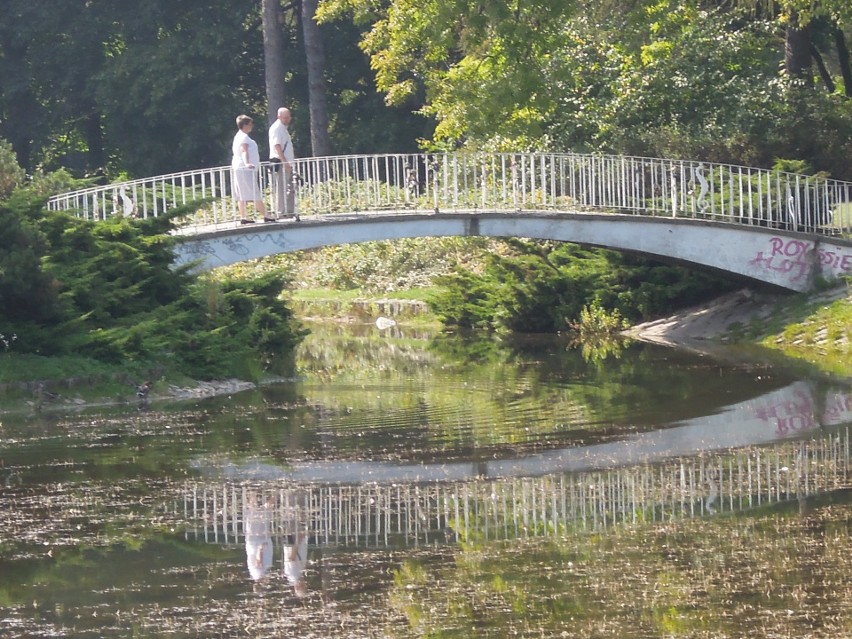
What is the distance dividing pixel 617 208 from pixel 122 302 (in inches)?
357

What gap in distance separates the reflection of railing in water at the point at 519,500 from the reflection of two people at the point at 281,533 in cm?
3

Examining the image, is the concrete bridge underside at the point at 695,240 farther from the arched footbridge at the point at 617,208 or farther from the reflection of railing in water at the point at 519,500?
the reflection of railing in water at the point at 519,500

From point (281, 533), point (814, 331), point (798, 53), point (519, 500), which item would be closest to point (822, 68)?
point (798, 53)

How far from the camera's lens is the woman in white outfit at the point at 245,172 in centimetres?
2208

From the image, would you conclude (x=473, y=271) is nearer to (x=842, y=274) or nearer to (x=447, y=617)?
(x=842, y=274)

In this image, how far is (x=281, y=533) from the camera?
10.4m

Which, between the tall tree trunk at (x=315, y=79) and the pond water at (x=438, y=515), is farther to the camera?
the tall tree trunk at (x=315, y=79)

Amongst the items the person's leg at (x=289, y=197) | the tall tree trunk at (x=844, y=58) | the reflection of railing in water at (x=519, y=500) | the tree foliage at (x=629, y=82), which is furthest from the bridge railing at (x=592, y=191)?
the reflection of railing in water at (x=519, y=500)

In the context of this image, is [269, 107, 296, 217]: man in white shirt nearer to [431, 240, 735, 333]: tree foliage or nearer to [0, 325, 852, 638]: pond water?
[0, 325, 852, 638]: pond water

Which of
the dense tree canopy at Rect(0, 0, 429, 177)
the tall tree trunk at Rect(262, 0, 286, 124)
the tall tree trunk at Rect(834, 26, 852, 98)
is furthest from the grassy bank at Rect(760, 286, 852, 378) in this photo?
the dense tree canopy at Rect(0, 0, 429, 177)

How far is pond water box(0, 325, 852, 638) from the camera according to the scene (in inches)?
325

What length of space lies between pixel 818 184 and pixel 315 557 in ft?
56.2

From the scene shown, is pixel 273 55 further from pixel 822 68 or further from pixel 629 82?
pixel 822 68

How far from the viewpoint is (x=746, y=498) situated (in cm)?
1116
